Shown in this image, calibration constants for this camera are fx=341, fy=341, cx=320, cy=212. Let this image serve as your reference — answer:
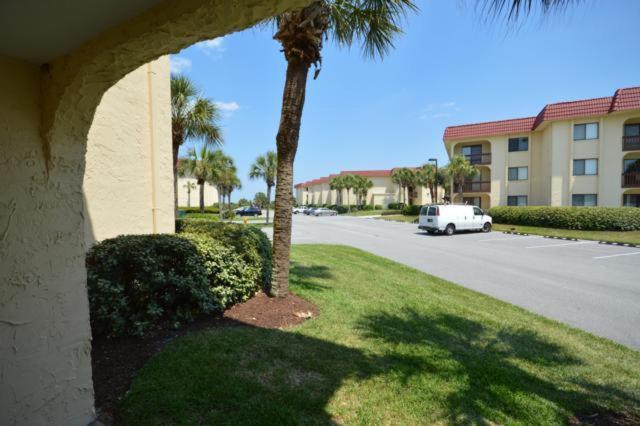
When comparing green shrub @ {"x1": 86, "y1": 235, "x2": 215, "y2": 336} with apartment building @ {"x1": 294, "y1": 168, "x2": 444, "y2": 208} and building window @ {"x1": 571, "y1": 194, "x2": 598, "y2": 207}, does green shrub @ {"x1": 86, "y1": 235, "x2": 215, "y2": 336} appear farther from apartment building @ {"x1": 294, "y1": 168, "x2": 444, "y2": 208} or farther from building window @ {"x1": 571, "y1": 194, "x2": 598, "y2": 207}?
apartment building @ {"x1": 294, "y1": 168, "x2": 444, "y2": 208}

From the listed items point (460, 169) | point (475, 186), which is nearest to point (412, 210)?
point (475, 186)

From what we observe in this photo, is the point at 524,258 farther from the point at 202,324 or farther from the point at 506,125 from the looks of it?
the point at 506,125

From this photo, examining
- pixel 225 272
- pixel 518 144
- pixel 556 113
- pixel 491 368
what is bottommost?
pixel 491 368

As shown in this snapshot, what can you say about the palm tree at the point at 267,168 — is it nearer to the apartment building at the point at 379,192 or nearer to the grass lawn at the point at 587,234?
the grass lawn at the point at 587,234

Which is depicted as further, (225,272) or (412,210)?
(412,210)

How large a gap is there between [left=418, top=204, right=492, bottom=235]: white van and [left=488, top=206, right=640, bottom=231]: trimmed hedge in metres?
5.20

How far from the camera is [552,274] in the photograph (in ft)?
33.7

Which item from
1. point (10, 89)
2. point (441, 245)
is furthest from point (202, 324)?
point (441, 245)

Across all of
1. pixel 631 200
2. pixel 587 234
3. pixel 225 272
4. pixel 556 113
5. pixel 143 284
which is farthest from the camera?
pixel 556 113

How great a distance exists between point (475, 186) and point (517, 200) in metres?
4.82

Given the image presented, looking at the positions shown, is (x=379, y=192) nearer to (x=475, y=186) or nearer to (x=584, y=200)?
(x=475, y=186)

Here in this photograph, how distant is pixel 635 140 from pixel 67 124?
3663cm

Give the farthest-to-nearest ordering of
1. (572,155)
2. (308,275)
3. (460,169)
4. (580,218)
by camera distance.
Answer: (460,169) < (572,155) < (580,218) < (308,275)

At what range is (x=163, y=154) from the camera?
304 inches
